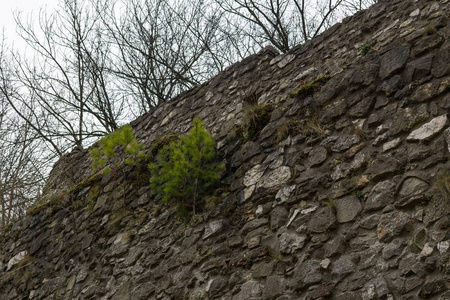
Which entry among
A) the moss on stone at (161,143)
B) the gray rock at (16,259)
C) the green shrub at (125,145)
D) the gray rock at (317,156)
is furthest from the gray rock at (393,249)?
the gray rock at (16,259)

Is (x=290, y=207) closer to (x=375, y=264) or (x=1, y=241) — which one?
(x=375, y=264)

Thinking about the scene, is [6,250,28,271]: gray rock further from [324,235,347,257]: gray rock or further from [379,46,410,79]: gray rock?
[379,46,410,79]: gray rock

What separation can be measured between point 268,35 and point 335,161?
6.60 metres

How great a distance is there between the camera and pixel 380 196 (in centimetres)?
330

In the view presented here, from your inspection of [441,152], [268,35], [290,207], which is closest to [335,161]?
[290,207]

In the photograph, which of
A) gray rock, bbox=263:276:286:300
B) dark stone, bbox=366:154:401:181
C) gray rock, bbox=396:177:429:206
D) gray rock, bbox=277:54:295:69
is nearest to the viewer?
gray rock, bbox=396:177:429:206

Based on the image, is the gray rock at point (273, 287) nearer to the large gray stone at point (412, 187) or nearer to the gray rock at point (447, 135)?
the large gray stone at point (412, 187)

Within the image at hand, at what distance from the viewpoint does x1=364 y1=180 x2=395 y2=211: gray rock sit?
325 cm

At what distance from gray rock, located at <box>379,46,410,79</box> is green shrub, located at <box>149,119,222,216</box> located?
1.61 meters

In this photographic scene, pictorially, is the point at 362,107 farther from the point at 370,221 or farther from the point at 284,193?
the point at 370,221

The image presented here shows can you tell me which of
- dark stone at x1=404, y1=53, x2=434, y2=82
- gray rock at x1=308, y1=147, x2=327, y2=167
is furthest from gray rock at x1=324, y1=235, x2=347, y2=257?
dark stone at x1=404, y1=53, x2=434, y2=82

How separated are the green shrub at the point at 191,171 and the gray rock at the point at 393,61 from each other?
1.61 metres

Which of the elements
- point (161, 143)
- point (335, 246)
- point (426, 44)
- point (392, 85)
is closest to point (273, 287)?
point (335, 246)

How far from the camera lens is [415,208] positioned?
10.1 feet
